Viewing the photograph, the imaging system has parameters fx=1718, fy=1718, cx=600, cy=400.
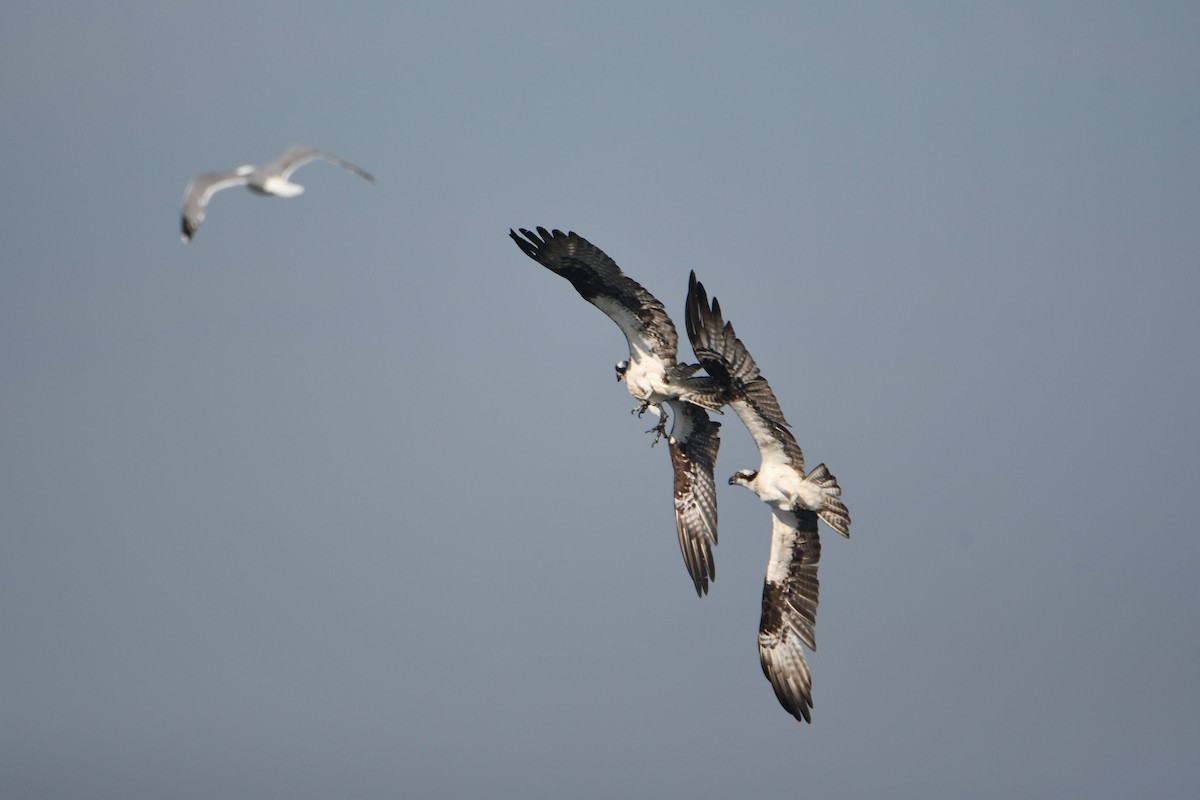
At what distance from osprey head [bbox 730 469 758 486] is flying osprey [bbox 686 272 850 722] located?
17 mm

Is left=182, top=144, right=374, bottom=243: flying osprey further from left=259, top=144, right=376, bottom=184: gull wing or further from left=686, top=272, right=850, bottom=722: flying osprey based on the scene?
left=686, top=272, right=850, bottom=722: flying osprey

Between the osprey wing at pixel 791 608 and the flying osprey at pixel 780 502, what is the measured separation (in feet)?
0.05

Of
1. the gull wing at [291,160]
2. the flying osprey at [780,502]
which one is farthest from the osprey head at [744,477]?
the gull wing at [291,160]

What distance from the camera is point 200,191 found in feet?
66.3

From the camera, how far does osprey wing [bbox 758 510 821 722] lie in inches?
1136

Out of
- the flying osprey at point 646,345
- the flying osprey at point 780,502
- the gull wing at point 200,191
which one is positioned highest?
the flying osprey at point 646,345

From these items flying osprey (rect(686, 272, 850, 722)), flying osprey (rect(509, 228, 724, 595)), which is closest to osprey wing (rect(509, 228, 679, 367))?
flying osprey (rect(509, 228, 724, 595))

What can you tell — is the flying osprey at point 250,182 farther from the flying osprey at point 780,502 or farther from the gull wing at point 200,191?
the flying osprey at point 780,502

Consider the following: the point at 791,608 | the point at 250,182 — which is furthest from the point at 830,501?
the point at 250,182

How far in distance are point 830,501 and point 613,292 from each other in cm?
565

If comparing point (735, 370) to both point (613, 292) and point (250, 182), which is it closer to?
point (613, 292)

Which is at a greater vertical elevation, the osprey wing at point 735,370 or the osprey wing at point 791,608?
the osprey wing at point 735,370

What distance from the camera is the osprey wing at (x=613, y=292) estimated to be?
30.6m

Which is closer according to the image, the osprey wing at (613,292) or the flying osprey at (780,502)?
the flying osprey at (780,502)
